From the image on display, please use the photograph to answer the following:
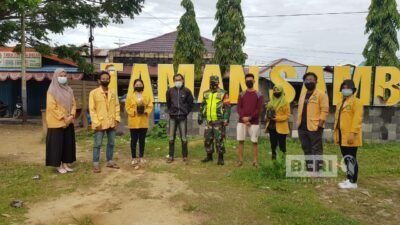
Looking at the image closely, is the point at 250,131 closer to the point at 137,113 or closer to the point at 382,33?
the point at 137,113

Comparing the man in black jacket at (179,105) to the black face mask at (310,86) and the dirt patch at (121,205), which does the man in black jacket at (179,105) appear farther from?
the black face mask at (310,86)

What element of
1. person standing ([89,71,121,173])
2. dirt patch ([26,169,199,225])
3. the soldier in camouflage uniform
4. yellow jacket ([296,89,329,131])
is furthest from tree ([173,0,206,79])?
dirt patch ([26,169,199,225])

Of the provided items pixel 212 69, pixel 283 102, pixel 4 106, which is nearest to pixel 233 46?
pixel 212 69

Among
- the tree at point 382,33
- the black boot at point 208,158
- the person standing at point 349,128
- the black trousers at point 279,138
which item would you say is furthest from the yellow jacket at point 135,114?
the tree at point 382,33

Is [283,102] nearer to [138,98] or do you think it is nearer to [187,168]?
[187,168]

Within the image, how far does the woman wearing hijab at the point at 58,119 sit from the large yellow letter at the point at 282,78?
5.53 m

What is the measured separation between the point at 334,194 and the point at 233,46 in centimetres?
1131

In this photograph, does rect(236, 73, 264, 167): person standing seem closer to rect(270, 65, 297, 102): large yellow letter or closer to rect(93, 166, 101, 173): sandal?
rect(93, 166, 101, 173): sandal

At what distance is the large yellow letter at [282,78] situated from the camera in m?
10.6

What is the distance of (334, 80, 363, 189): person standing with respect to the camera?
5789mm

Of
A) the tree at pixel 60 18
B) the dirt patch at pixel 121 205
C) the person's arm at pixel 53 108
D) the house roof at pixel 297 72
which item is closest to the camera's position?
the dirt patch at pixel 121 205

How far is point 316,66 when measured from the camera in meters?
10.8

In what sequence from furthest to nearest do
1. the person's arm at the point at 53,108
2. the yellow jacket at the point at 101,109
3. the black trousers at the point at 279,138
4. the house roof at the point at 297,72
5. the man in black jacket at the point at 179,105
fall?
the house roof at the point at 297,72 → the man in black jacket at the point at 179,105 → the black trousers at the point at 279,138 → the yellow jacket at the point at 101,109 → the person's arm at the point at 53,108

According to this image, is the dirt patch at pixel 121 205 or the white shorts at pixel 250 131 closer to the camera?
the dirt patch at pixel 121 205
